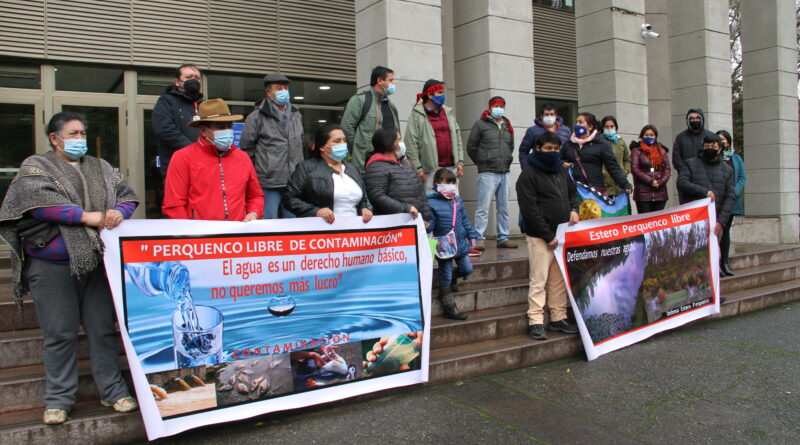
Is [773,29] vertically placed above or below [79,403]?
above

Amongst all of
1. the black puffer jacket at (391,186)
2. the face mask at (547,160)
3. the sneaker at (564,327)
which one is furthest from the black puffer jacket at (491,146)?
the black puffer jacket at (391,186)

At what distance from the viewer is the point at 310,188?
5086mm

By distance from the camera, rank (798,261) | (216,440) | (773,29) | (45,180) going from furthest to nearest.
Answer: (773,29) → (798,261) → (216,440) → (45,180)

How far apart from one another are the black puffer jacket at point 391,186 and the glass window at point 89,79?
6.89m

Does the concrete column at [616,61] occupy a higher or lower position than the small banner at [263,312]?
higher

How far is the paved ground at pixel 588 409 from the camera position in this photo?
13.2 feet

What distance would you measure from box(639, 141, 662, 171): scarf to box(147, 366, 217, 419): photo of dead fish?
285 inches

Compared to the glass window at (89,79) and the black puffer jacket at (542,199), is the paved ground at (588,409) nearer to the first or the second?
the black puffer jacket at (542,199)

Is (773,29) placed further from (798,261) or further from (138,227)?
(138,227)

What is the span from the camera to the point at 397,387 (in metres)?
4.78

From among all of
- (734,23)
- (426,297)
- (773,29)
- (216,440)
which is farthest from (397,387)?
(734,23)

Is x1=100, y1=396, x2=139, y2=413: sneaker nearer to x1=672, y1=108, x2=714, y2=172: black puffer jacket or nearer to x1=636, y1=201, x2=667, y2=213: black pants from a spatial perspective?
x1=636, y1=201, x2=667, y2=213: black pants

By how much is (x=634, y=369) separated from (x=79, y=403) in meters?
4.49

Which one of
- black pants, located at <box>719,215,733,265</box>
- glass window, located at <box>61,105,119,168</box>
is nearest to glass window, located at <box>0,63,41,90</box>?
glass window, located at <box>61,105,119,168</box>
